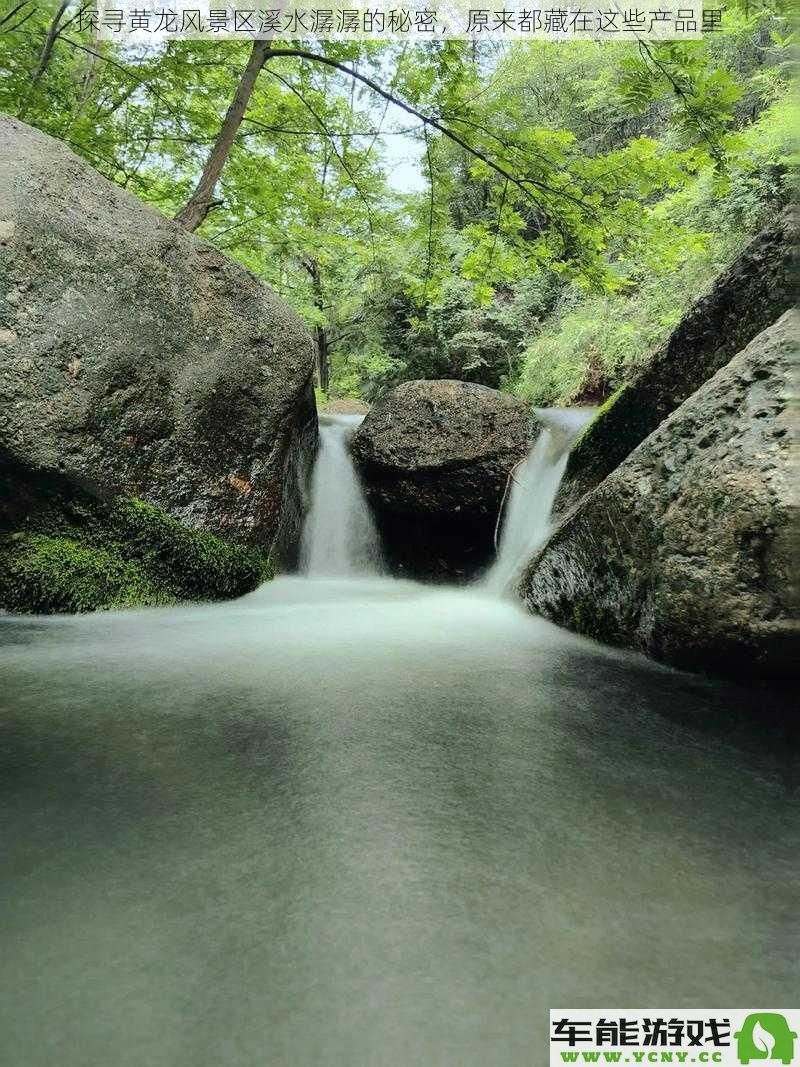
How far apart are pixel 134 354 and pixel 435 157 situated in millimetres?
3167

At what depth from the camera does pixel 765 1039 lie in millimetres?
1133

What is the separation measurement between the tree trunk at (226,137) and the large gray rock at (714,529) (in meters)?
4.49

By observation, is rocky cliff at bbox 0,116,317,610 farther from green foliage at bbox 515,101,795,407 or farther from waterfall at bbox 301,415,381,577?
green foliage at bbox 515,101,795,407

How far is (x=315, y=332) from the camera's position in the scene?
643 inches

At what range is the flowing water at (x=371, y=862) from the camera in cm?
115

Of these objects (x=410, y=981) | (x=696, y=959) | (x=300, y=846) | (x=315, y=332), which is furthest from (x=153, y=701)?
(x=315, y=332)

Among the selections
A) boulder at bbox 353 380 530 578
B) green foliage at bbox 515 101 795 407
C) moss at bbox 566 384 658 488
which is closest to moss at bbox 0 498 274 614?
boulder at bbox 353 380 530 578

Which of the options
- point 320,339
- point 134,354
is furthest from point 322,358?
point 134,354

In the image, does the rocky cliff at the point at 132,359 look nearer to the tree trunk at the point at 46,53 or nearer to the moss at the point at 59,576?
the moss at the point at 59,576

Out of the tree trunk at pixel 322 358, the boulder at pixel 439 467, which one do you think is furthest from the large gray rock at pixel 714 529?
the tree trunk at pixel 322 358

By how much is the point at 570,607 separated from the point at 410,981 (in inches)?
124

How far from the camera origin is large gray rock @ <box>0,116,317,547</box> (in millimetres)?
4008

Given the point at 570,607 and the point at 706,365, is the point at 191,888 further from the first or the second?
the point at 706,365

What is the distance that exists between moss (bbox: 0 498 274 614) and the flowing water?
1358 millimetres
